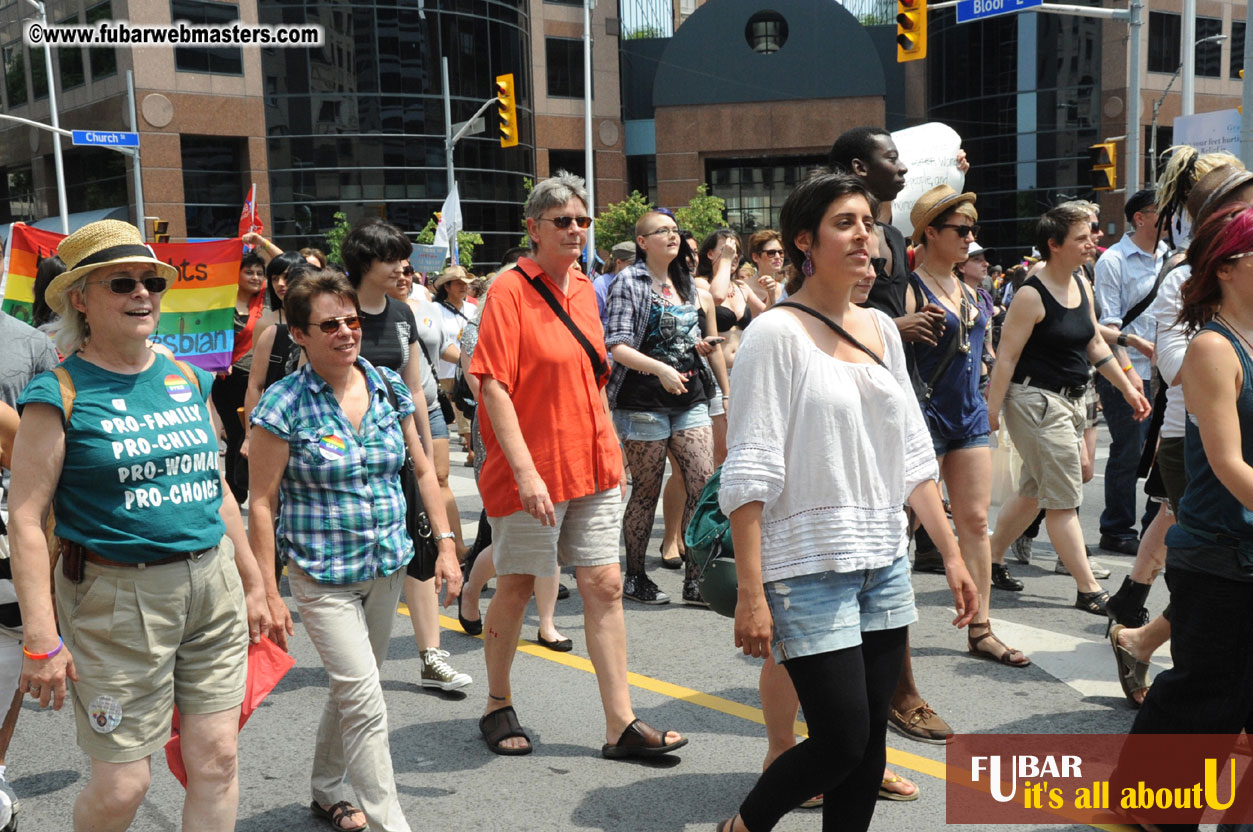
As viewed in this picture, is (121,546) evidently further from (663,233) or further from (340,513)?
(663,233)

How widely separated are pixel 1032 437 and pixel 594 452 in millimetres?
2657

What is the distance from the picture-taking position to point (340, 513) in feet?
12.2

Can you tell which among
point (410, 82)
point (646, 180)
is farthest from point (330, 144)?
point (646, 180)

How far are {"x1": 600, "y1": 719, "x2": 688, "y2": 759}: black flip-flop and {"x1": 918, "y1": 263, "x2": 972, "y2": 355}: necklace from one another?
2.18 metres

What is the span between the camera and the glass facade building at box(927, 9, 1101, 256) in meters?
47.2

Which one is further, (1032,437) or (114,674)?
(1032,437)

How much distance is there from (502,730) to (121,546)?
1959 mm

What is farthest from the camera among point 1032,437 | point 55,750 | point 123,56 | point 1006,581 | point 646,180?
point 646,180

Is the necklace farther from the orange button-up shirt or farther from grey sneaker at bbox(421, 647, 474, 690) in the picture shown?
grey sneaker at bbox(421, 647, 474, 690)

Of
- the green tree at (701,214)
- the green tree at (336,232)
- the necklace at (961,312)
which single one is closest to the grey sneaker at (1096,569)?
the necklace at (961,312)

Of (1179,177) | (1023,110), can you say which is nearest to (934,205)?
(1179,177)

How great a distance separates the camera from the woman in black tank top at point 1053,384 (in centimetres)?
585

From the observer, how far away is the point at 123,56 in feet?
145

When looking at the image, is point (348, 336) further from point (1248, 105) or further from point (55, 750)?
point (1248, 105)
